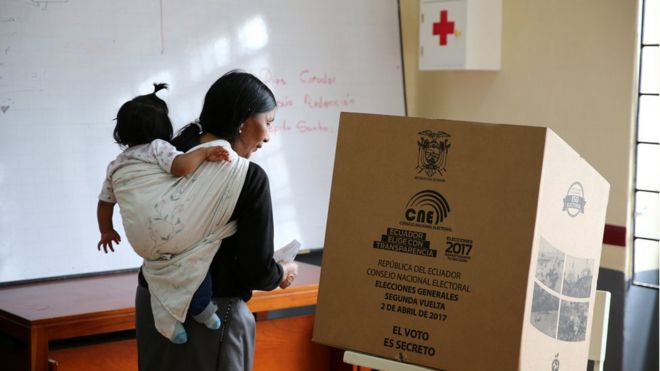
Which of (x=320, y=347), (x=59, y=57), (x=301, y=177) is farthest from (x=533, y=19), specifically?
(x=59, y=57)

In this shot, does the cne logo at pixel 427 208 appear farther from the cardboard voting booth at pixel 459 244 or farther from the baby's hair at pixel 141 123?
the baby's hair at pixel 141 123

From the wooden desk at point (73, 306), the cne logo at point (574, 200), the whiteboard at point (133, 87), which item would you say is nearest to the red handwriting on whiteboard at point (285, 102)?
the whiteboard at point (133, 87)

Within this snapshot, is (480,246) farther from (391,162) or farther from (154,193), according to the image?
(154,193)

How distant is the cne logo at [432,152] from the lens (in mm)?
1352

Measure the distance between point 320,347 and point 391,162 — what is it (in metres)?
1.57

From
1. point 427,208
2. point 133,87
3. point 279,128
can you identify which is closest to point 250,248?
point 427,208

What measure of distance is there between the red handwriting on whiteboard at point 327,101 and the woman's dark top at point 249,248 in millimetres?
1451

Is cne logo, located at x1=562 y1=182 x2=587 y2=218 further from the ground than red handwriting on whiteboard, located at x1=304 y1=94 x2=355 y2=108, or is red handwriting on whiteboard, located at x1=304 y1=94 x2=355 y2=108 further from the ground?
red handwriting on whiteboard, located at x1=304 y1=94 x2=355 y2=108

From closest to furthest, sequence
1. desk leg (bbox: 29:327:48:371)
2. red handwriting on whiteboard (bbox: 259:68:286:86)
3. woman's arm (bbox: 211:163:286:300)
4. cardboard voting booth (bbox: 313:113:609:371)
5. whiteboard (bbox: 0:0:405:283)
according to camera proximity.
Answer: cardboard voting booth (bbox: 313:113:609:371) → woman's arm (bbox: 211:163:286:300) → desk leg (bbox: 29:327:48:371) → whiteboard (bbox: 0:0:405:283) → red handwriting on whiteboard (bbox: 259:68:286:86)

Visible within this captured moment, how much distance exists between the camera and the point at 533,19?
3.27m

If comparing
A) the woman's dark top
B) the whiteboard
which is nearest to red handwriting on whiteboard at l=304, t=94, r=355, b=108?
the whiteboard

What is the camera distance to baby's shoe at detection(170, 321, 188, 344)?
1.80m

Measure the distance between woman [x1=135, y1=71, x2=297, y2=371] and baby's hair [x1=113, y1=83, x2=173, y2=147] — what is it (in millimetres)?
83

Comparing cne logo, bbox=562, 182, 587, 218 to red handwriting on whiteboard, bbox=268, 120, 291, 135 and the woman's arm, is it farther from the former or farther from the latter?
red handwriting on whiteboard, bbox=268, 120, 291, 135
